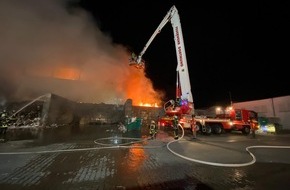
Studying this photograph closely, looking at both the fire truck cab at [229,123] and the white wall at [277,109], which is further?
the white wall at [277,109]

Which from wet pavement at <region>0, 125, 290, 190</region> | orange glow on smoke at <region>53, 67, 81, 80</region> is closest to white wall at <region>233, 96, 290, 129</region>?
wet pavement at <region>0, 125, 290, 190</region>

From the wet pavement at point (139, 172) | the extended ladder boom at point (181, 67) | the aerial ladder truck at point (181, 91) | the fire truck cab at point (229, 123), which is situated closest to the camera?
the wet pavement at point (139, 172)

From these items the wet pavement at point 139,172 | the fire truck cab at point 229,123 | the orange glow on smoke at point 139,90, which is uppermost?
the orange glow on smoke at point 139,90

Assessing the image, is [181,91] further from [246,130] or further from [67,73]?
[67,73]

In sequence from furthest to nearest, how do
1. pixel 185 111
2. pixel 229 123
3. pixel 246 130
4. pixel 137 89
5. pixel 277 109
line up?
pixel 137 89, pixel 277 109, pixel 246 130, pixel 229 123, pixel 185 111

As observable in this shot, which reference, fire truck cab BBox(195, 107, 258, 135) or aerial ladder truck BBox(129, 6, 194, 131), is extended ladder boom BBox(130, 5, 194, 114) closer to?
aerial ladder truck BBox(129, 6, 194, 131)

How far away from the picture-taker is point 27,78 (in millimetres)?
25078

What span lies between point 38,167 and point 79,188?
2.21m

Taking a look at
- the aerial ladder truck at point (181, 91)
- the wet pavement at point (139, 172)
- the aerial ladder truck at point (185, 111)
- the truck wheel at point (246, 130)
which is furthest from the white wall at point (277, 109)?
the wet pavement at point (139, 172)

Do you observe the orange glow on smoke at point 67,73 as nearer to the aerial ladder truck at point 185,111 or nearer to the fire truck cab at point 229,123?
A: the aerial ladder truck at point 185,111

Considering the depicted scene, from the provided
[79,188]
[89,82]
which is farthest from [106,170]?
[89,82]

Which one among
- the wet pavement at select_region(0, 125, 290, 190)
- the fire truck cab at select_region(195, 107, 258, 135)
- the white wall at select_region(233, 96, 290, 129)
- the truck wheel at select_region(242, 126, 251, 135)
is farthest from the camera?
the white wall at select_region(233, 96, 290, 129)

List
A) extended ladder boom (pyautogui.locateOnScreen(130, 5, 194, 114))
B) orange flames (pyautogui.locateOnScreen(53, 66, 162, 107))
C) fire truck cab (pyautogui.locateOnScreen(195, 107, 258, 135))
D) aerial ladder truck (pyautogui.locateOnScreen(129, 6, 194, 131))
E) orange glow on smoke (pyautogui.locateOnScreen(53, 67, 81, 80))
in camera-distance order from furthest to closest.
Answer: orange flames (pyautogui.locateOnScreen(53, 66, 162, 107))
orange glow on smoke (pyautogui.locateOnScreen(53, 67, 81, 80))
fire truck cab (pyautogui.locateOnScreen(195, 107, 258, 135))
extended ladder boom (pyautogui.locateOnScreen(130, 5, 194, 114))
aerial ladder truck (pyautogui.locateOnScreen(129, 6, 194, 131))

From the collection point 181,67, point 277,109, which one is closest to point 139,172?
point 181,67
